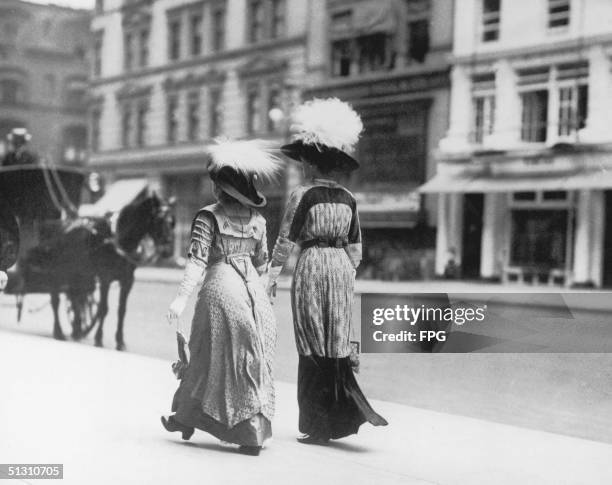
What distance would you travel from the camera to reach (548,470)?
13.3ft

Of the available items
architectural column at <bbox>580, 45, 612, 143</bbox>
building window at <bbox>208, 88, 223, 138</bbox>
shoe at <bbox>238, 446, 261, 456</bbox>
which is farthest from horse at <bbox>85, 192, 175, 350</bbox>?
architectural column at <bbox>580, 45, 612, 143</bbox>

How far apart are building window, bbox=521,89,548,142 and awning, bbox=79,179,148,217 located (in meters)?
2.29

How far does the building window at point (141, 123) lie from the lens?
532 centimetres

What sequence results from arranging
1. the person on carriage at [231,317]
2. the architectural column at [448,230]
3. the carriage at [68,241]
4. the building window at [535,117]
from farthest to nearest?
the carriage at [68,241] → the architectural column at [448,230] → the building window at [535,117] → the person on carriage at [231,317]

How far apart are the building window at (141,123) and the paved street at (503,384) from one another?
5.13ft

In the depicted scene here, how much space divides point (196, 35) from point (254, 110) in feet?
2.16

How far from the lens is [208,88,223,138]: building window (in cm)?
500

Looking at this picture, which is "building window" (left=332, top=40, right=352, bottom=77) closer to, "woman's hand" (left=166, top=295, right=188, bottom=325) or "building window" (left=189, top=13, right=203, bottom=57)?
"building window" (left=189, top=13, right=203, bottom=57)

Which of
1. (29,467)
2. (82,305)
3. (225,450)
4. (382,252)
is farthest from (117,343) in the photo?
(382,252)

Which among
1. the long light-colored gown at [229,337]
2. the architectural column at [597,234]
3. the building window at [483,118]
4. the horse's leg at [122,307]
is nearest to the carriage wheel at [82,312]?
the horse's leg at [122,307]

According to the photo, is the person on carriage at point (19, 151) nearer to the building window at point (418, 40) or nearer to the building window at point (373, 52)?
the building window at point (373, 52)

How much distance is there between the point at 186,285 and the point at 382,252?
3.58 feet

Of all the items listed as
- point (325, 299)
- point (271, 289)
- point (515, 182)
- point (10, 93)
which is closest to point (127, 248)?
point (10, 93)

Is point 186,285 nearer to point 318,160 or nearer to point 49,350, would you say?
point 318,160
